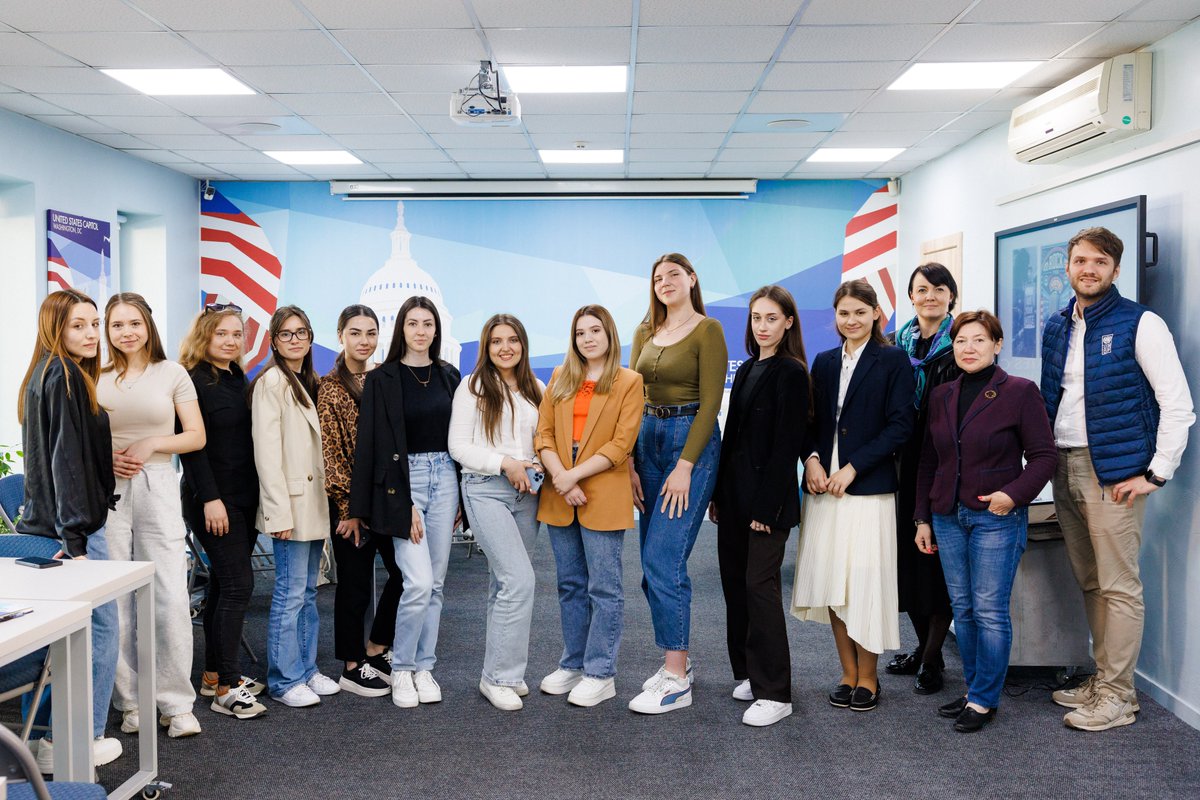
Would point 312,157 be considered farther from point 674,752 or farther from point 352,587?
point 674,752

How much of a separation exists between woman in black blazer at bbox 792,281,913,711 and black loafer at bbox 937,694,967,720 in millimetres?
348

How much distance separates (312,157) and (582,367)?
4524 millimetres

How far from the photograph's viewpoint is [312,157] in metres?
7.07

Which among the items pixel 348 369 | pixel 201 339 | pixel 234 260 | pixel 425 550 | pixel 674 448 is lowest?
pixel 425 550

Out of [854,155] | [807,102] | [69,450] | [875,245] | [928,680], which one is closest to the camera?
[69,450]

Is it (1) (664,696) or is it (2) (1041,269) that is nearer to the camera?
(1) (664,696)

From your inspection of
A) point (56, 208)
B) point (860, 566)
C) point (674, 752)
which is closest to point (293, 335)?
point (674, 752)

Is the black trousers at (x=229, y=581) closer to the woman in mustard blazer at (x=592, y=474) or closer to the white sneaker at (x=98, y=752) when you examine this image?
the white sneaker at (x=98, y=752)

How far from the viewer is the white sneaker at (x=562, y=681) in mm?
3662

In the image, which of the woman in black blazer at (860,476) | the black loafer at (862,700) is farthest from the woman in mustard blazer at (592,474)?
the black loafer at (862,700)

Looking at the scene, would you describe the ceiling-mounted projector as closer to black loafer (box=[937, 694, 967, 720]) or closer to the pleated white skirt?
the pleated white skirt

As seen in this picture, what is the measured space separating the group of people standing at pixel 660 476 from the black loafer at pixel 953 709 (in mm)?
11

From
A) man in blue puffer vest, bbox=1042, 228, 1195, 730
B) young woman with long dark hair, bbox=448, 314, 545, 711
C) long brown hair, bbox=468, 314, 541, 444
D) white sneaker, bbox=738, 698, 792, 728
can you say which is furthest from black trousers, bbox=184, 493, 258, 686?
man in blue puffer vest, bbox=1042, 228, 1195, 730

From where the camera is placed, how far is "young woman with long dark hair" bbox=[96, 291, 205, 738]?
10.4ft
